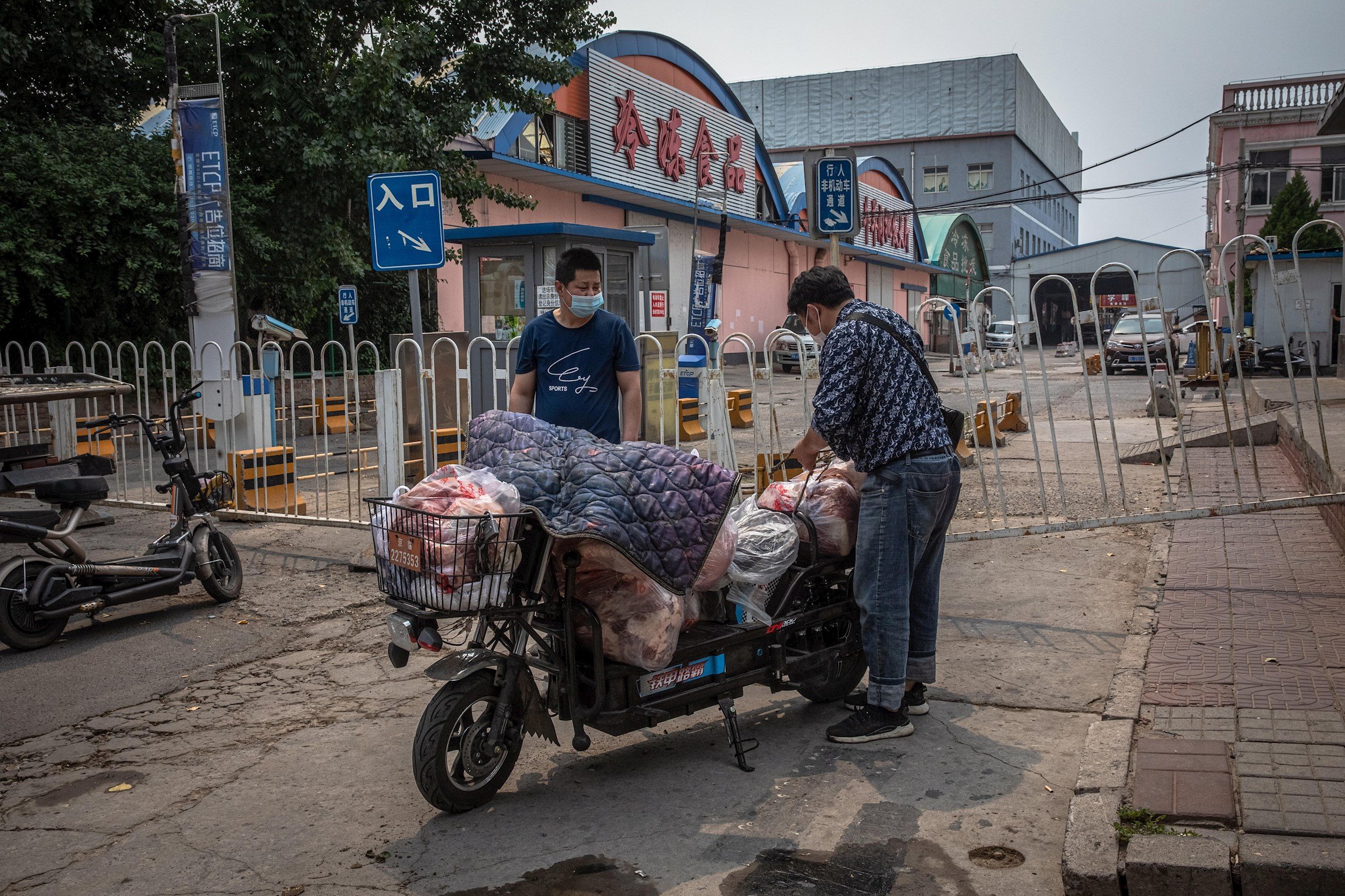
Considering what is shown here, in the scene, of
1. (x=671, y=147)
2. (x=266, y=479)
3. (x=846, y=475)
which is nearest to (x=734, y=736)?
(x=846, y=475)

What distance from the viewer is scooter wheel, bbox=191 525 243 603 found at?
634 cm

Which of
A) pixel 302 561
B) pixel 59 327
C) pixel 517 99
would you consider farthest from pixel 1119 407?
pixel 59 327

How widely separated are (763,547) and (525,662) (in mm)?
1061

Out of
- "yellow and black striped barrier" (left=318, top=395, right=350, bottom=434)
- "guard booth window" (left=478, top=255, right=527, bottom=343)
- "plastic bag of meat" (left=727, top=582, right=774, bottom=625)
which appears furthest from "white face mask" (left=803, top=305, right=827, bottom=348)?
"yellow and black striped barrier" (left=318, top=395, right=350, bottom=434)

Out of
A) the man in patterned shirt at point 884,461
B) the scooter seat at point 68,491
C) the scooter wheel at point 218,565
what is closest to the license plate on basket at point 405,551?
the man in patterned shirt at point 884,461

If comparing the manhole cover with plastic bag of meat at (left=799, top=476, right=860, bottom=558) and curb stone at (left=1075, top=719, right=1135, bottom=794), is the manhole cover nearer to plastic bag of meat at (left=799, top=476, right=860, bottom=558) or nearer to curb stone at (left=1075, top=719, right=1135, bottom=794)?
curb stone at (left=1075, top=719, right=1135, bottom=794)

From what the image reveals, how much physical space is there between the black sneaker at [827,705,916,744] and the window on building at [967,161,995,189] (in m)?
65.9

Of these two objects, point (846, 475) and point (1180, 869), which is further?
point (846, 475)

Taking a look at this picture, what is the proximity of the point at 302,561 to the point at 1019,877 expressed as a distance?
573cm

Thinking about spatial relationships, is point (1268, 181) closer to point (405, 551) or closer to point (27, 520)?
point (27, 520)

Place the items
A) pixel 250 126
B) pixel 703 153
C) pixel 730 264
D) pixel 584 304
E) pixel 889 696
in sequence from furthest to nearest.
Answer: pixel 730 264 < pixel 703 153 < pixel 250 126 < pixel 584 304 < pixel 889 696

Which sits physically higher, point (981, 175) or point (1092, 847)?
point (981, 175)

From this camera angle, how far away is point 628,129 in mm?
25719

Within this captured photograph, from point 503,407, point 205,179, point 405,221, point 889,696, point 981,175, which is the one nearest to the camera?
point 889,696
